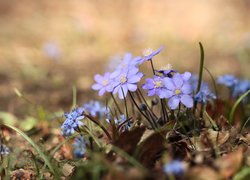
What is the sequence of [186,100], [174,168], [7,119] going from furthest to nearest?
[7,119] < [186,100] < [174,168]

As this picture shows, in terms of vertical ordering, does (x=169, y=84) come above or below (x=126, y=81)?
below

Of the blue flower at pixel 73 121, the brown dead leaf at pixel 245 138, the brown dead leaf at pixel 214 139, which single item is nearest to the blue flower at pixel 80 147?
the blue flower at pixel 73 121

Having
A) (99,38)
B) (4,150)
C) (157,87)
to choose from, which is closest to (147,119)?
(157,87)

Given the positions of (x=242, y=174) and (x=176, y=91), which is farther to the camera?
(x=176, y=91)

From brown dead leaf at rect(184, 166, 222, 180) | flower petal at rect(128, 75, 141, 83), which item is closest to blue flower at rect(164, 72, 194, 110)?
flower petal at rect(128, 75, 141, 83)

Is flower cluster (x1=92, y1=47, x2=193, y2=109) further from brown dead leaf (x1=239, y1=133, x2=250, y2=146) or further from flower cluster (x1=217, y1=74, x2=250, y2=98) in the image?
flower cluster (x1=217, y1=74, x2=250, y2=98)

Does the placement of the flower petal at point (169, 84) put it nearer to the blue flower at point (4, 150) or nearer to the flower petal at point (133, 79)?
the flower petal at point (133, 79)

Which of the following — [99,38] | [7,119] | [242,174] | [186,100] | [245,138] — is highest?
[99,38]

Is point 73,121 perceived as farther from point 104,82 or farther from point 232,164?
point 232,164

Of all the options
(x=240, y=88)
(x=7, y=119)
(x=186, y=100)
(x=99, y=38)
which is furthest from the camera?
(x=99, y=38)
